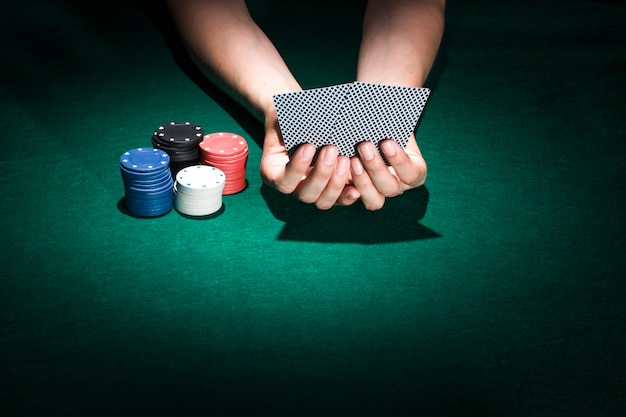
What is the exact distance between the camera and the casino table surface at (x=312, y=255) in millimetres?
1590

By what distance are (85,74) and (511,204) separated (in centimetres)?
176

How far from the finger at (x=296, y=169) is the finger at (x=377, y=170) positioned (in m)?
0.15

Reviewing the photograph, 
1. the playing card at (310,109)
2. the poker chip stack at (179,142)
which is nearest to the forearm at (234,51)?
the poker chip stack at (179,142)

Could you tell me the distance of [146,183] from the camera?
2.11 meters

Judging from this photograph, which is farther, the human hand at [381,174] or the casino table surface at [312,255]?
the human hand at [381,174]

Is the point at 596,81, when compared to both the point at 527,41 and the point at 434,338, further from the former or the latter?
the point at 434,338

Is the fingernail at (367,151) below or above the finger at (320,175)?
above

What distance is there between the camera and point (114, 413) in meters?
1.47

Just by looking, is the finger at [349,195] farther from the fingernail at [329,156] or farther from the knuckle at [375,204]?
the fingernail at [329,156]

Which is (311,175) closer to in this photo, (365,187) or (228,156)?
(365,187)

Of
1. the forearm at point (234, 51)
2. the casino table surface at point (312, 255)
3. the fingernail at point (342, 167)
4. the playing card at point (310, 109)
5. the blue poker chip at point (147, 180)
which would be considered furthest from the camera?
Answer: the forearm at point (234, 51)

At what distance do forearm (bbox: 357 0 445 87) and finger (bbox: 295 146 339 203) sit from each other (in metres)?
0.61

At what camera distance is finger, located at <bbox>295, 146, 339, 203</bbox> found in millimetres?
1956

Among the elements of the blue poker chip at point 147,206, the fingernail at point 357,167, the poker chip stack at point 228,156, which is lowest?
the blue poker chip at point 147,206
